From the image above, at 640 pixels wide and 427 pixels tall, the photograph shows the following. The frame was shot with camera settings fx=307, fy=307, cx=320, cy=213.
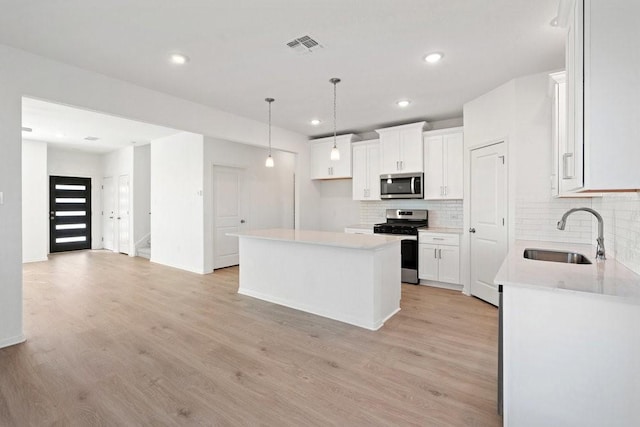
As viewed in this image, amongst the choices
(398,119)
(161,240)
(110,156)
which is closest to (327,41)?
(398,119)

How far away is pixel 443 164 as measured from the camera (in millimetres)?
4812

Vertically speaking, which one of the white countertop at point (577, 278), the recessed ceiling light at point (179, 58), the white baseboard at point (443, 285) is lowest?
the white baseboard at point (443, 285)

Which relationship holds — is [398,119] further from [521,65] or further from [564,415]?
[564,415]

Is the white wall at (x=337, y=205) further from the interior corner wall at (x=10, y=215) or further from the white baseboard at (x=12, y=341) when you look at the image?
the white baseboard at (x=12, y=341)

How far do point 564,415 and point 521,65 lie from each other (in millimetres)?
3150

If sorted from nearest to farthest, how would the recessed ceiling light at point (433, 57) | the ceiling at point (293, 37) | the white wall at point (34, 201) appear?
1. the ceiling at point (293, 37)
2. the recessed ceiling light at point (433, 57)
3. the white wall at point (34, 201)

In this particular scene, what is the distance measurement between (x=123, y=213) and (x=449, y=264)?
25.7ft

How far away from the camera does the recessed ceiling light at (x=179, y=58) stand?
2957 mm

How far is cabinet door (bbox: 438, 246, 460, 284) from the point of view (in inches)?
177

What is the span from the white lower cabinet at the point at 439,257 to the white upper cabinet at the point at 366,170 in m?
1.26

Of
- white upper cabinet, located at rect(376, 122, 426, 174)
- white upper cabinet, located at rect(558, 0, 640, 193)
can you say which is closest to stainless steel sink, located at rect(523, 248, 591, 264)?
white upper cabinet, located at rect(558, 0, 640, 193)

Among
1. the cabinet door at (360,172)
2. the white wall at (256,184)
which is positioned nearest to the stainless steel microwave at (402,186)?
the cabinet door at (360,172)

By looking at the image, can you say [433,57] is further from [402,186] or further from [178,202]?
[178,202]

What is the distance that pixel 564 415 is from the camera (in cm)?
149
